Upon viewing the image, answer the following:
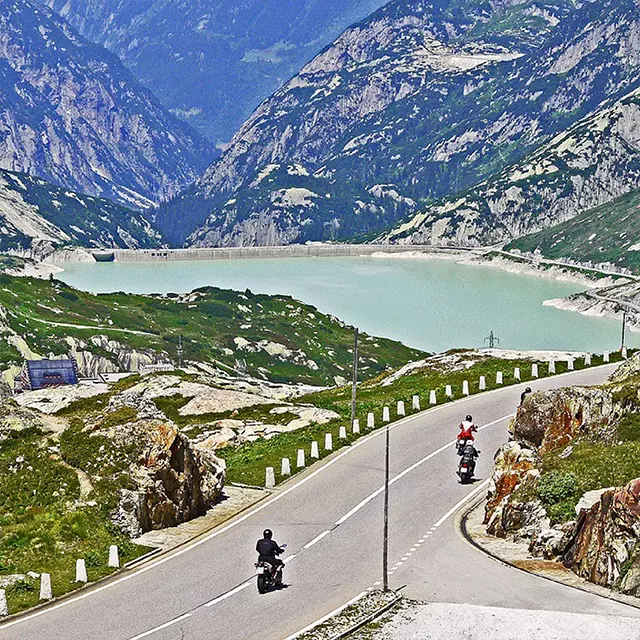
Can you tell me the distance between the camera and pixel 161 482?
1852 inches

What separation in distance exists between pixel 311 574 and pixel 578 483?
396 inches

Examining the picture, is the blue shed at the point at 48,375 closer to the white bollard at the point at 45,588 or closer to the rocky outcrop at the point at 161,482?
the rocky outcrop at the point at 161,482

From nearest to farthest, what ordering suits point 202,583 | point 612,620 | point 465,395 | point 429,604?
point 612,620 → point 429,604 → point 202,583 → point 465,395

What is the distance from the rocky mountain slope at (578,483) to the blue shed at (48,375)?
120 meters

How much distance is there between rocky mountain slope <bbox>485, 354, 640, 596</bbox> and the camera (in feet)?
119

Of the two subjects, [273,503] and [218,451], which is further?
[218,451]

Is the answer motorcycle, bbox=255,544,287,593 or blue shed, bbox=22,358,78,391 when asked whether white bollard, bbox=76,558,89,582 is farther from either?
blue shed, bbox=22,358,78,391

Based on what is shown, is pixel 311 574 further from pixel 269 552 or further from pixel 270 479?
pixel 270 479

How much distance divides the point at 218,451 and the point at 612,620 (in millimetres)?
38538

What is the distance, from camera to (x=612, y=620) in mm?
32500

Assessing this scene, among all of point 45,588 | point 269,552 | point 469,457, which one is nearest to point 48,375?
point 469,457

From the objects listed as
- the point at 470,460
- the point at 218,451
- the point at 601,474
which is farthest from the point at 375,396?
the point at 601,474

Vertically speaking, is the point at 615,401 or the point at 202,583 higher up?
the point at 615,401

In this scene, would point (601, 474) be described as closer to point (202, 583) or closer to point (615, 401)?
point (615, 401)
